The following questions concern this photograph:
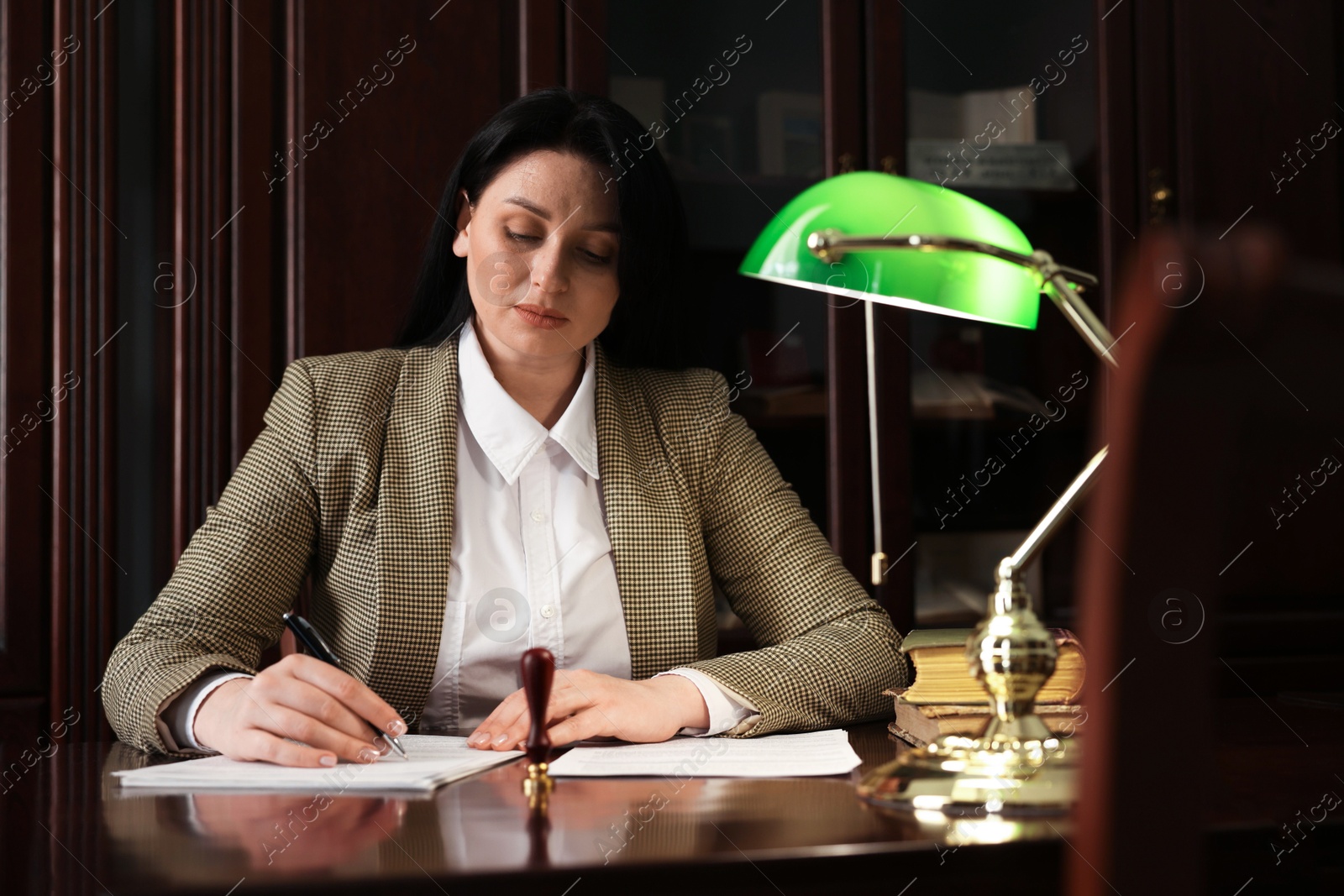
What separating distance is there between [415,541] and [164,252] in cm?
75

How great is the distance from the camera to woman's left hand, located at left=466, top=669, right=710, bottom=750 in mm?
1018

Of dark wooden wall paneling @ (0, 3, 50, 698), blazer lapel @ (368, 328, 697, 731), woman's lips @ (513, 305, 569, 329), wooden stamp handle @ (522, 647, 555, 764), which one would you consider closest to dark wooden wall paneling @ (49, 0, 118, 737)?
dark wooden wall paneling @ (0, 3, 50, 698)

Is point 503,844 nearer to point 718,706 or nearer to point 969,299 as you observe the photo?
point 718,706

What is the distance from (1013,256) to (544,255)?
0.67 metres

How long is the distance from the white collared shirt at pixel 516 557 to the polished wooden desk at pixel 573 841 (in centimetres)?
48

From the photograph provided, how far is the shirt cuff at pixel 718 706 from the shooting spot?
110 centimetres

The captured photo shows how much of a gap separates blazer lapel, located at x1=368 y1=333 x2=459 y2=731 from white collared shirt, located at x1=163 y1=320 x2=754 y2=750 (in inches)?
1.2

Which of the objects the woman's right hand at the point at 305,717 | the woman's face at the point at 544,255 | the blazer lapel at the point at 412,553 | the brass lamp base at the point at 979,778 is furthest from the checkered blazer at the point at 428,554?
the brass lamp base at the point at 979,778

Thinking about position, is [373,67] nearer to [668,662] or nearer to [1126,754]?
[668,662]

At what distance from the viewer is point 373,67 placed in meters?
1.81

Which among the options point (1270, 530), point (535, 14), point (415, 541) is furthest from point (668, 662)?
point (1270, 530)

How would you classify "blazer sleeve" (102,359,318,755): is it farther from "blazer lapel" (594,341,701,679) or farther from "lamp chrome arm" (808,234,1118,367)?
"lamp chrome arm" (808,234,1118,367)

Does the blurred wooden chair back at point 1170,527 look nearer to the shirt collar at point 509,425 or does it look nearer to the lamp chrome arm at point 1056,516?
the lamp chrome arm at point 1056,516

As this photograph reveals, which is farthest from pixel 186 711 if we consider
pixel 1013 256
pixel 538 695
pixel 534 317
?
pixel 1013 256
